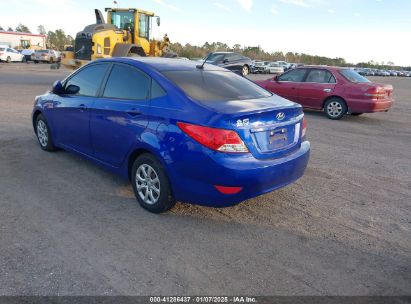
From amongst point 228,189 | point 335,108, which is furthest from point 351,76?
point 228,189

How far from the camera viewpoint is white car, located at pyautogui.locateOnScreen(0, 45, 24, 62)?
3769cm

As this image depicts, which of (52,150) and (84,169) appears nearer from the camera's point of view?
(84,169)

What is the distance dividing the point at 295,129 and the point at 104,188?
2.49 metres

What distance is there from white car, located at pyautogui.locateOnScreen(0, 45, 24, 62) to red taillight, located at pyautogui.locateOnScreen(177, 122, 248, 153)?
1632 inches

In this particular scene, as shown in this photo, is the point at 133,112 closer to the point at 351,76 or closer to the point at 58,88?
the point at 58,88

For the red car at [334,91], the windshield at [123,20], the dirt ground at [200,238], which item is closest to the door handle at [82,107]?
the dirt ground at [200,238]

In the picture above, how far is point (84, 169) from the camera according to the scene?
17.4 feet

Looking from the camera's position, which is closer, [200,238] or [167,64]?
[200,238]

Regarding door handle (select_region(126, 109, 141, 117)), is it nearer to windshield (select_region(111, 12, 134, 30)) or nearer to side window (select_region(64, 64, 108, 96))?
side window (select_region(64, 64, 108, 96))

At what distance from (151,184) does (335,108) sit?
8.12 m

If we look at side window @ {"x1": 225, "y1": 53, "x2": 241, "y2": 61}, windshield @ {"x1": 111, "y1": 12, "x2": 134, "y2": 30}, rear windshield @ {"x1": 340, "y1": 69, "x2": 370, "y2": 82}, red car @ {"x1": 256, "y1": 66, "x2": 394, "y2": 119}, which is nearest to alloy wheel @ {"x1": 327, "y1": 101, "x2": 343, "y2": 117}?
red car @ {"x1": 256, "y1": 66, "x2": 394, "y2": 119}

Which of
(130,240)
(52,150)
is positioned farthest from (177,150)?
(52,150)

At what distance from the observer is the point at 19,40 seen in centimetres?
5662

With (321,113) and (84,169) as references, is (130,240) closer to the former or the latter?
(84,169)
